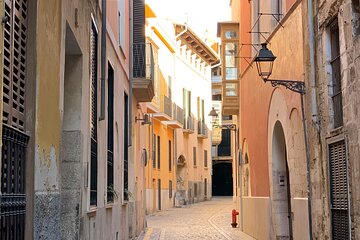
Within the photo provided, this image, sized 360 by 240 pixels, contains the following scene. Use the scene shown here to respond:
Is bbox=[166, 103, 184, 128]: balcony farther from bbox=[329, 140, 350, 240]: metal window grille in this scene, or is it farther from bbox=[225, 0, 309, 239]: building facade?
bbox=[329, 140, 350, 240]: metal window grille

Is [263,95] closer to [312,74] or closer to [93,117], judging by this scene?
[312,74]

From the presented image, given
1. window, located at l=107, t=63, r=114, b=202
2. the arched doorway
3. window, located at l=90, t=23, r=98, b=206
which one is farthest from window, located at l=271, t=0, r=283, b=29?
window, located at l=90, t=23, r=98, b=206

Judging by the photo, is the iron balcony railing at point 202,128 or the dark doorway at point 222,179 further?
the dark doorway at point 222,179

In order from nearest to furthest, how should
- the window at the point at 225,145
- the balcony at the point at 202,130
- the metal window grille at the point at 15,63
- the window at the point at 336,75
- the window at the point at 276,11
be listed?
the metal window grille at the point at 15,63 < the window at the point at 336,75 < the window at the point at 276,11 < the balcony at the point at 202,130 < the window at the point at 225,145

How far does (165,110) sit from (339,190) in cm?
2935

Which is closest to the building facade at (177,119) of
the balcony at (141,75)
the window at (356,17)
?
the balcony at (141,75)

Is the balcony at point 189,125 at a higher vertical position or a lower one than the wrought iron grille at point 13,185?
higher

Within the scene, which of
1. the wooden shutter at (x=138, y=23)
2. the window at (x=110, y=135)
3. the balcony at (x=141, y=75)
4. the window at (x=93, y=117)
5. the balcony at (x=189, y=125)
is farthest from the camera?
the balcony at (x=189, y=125)

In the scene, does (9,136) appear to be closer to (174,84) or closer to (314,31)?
(314,31)

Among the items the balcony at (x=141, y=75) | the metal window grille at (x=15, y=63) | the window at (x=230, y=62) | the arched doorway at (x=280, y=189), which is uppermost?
the window at (x=230, y=62)

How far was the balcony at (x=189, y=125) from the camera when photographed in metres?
47.6

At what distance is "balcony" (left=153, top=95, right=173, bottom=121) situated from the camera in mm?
36975

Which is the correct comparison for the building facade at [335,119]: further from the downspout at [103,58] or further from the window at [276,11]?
the window at [276,11]

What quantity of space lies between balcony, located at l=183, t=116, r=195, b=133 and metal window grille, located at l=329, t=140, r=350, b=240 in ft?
124
